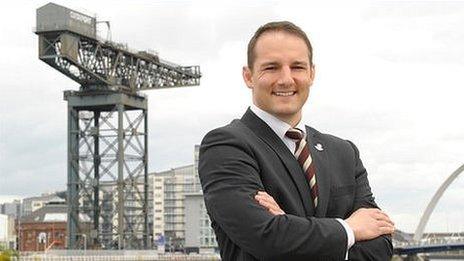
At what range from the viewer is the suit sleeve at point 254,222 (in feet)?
9.96

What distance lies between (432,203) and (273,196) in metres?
107

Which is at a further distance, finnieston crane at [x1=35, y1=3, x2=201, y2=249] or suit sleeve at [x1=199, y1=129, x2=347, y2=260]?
finnieston crane at [x1=35, y1=3, x2=201, y2=249]

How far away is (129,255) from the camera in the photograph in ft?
242

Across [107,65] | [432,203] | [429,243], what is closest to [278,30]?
[107,65]

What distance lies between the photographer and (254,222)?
3.05 metres

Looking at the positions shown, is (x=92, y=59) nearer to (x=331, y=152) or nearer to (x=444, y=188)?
(x=444, y=188)

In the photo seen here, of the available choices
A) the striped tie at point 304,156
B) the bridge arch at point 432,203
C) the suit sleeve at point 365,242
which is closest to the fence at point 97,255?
the bridge arch at point 432,203

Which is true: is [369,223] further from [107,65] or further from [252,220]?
[107,65]

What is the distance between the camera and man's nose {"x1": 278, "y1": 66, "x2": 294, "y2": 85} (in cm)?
324

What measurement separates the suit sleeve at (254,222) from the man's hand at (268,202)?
18 mm

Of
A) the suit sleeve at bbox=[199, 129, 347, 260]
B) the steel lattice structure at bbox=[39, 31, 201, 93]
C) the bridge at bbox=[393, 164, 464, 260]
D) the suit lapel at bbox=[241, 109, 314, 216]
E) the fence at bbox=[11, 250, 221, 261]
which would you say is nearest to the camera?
the suit sleeve at bbox=[199, 129, 347, 260]

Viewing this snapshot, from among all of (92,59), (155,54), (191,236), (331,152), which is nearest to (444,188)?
(155,54)

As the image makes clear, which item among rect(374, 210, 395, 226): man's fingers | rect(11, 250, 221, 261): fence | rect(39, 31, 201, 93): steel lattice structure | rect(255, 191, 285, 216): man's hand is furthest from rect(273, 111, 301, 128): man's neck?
rect(39, 31, 201, 93): steel lattice structure

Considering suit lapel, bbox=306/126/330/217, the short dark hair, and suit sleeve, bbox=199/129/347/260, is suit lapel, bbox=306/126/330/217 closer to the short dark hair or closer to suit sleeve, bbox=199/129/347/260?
suit sleeve, bbox=199/129/347/260
